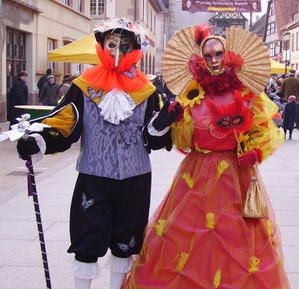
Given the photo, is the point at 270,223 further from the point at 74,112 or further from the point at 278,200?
the point at 278,200

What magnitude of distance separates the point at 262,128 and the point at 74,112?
1.12m

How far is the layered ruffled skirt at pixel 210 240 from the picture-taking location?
334cm

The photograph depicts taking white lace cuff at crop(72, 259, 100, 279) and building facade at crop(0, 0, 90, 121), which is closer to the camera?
white lace cuff at crop(72, 259, 100, 279)


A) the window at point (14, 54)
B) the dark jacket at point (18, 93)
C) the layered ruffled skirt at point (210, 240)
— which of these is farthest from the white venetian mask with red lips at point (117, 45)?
the window at point (14, 54)

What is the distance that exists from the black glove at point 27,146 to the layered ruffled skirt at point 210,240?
0.85m

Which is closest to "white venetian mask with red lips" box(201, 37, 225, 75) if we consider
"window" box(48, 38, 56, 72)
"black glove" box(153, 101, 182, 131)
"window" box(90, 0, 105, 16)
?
"black glove" box(153, 101, 182, 131)

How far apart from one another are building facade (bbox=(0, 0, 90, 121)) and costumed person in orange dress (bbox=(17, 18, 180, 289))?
10.9m

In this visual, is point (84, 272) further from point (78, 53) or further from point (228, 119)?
point (78, 53)

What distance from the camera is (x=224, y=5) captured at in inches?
Answer: 1329

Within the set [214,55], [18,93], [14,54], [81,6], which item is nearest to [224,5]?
[81,6]

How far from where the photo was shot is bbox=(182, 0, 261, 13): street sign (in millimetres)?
33312

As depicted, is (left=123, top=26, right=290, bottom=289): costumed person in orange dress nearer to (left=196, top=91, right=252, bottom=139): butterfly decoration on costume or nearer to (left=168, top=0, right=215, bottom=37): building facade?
(left=196, top=91, right=252, bottom=139): butterfly decoration on costume

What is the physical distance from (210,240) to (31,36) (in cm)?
1496

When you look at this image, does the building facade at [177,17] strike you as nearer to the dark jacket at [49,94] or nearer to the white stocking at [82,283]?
the dark jacket at [49,94]
